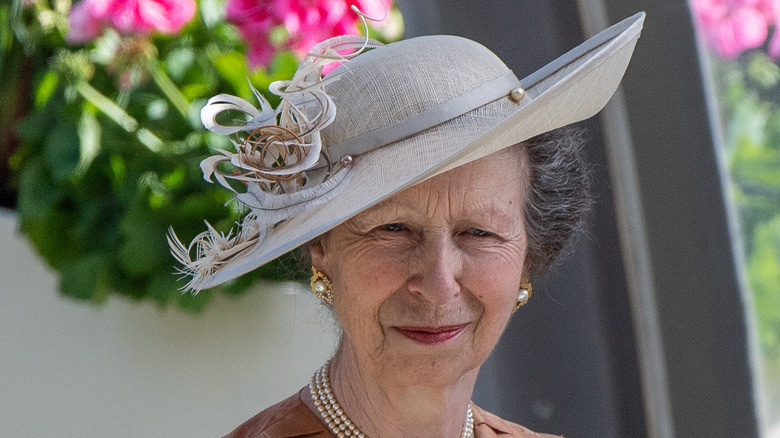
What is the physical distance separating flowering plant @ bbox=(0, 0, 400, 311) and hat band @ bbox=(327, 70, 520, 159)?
1299 millimetres

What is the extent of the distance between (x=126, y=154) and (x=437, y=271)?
5.62 feet

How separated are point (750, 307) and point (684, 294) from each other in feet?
0.57

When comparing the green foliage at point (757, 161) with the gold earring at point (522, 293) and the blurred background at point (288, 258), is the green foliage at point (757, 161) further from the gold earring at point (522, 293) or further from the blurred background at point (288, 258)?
the gold earring at point (522, 293)

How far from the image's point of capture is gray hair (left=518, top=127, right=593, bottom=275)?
1.56 meters

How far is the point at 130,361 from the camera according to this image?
9.68ft

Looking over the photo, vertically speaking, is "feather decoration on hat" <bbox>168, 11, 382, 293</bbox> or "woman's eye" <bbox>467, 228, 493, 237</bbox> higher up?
"feather decoration on hat" <bbox>168, 11, 382, 293</bbox>

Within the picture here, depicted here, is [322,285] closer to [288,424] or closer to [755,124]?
[288,424]

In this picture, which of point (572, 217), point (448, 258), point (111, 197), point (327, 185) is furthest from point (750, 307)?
point (111, 197)

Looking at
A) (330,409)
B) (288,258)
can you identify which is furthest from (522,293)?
(288,258)

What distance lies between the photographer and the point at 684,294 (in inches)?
96.7

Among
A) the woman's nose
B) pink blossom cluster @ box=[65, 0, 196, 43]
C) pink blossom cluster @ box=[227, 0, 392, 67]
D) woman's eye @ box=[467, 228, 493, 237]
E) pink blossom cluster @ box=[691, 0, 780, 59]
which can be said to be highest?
pink blossom cluster @ box=[65, 0, 196, 43]

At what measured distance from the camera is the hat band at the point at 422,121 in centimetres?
138

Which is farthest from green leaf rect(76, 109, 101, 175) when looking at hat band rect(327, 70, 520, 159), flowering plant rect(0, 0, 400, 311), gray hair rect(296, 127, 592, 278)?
hat band rect(327, 70, 520, 159)

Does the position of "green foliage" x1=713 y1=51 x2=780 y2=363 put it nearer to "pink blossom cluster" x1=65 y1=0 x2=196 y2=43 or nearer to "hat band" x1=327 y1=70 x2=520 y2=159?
"hat band" x1=327 y1=70 x2=520 y2=159
